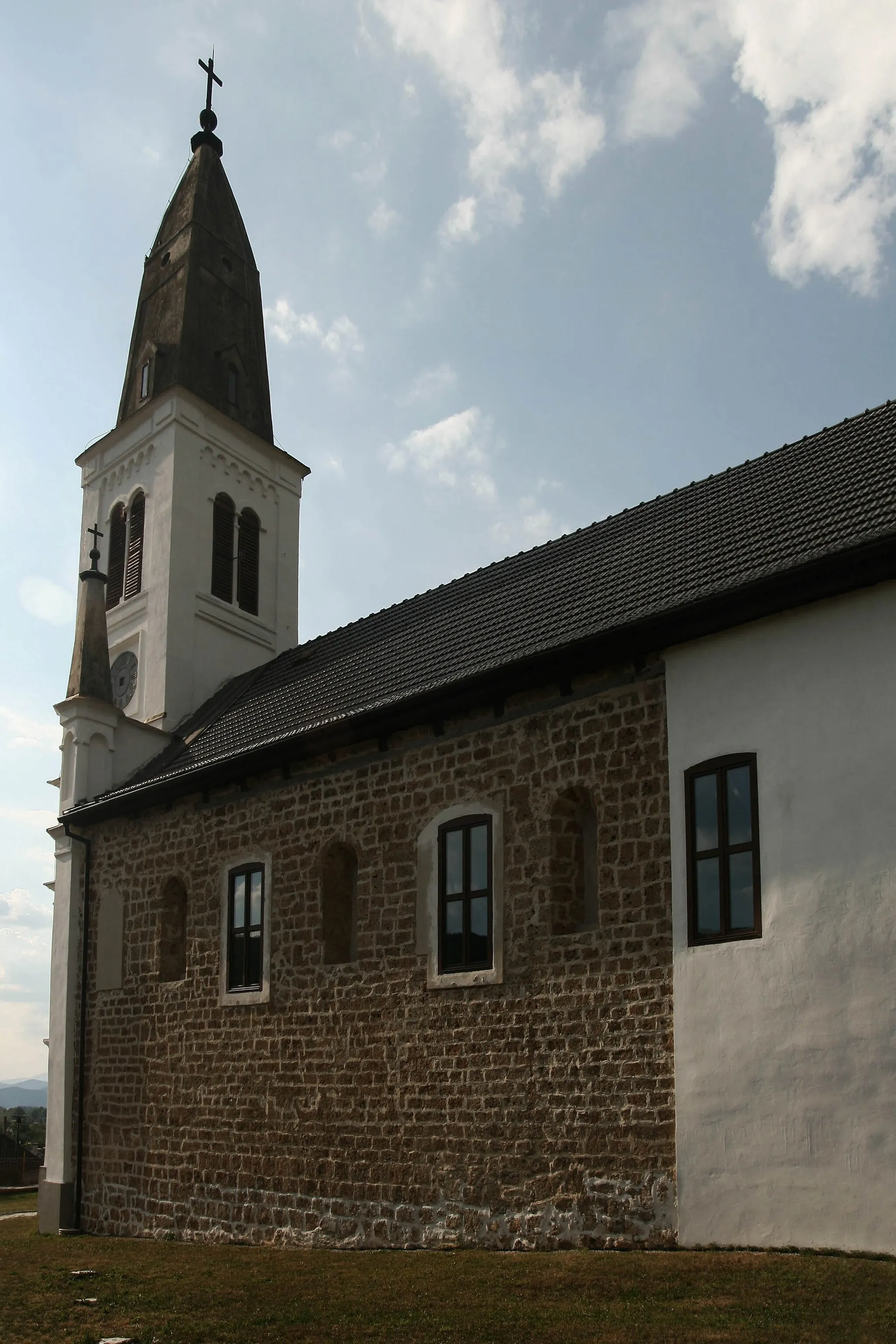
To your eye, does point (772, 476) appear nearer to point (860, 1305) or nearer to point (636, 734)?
point (636, 734)

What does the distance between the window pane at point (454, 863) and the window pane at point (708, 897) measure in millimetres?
2972

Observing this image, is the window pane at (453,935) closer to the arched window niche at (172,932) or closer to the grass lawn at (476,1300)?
the grass lawn at (476,1300)

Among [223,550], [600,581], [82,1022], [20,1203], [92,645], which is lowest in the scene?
[20,1203]

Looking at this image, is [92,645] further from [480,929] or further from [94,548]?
[480,929]

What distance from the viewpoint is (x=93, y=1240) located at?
16.0 m

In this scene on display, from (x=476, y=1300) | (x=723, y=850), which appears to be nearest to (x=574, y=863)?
(x=723, y=850)

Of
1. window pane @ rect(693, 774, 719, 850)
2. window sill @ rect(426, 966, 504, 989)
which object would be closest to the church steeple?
window sill @ rect(426, 966, 504, 989)

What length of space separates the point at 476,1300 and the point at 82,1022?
10986 mm

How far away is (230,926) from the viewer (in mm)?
15961

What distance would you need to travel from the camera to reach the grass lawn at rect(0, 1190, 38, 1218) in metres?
23.2

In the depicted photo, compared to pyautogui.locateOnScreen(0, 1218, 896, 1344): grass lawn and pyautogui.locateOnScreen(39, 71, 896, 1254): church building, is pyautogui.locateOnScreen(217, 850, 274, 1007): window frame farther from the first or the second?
pyautogui.locateOnScreen(0, 1218, 896, 1344): grass lawn

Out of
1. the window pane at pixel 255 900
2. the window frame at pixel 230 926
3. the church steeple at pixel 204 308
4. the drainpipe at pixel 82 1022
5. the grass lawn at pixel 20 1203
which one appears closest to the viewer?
the window frame at pixel 230 926

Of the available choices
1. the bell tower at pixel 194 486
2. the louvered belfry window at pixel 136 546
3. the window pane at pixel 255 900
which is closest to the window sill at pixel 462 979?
the window pane at pixel 255 900

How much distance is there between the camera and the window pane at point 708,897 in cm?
1063
